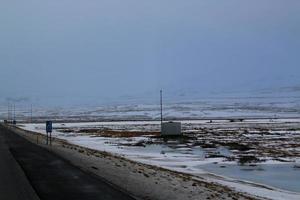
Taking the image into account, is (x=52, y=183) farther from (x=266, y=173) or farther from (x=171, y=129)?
(x=171, y=129)

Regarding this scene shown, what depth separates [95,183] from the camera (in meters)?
16.3

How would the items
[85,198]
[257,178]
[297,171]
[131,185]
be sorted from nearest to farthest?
1. [85,198]
2. [131,185]
3. [257,178]
4. [297,171]

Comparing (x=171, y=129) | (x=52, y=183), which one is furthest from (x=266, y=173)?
(x=171, y=129)

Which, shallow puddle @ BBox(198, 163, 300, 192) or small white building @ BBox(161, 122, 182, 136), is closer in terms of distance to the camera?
shallow puddle @ BBox(198, 163, 300, 192)

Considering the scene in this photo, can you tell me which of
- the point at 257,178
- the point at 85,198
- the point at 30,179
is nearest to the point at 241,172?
the point at 257,178

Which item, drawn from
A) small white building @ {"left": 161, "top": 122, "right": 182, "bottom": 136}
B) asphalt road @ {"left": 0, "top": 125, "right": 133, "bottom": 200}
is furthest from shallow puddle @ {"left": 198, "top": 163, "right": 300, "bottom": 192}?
small white building @ {"left": 161, "top": 122, "right": 182, "bottom": 136}

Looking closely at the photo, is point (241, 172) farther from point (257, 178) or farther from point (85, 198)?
point (85, 198)

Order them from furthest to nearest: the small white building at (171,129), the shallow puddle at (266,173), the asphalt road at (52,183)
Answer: the small white building at (171,129) → the shallow puddle at (266,173) → the asphalt road at (52,183)

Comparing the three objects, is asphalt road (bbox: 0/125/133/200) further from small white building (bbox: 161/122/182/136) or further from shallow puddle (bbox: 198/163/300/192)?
small white building (bbox: 161/122/182/136)

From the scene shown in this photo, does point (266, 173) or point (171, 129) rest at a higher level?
point (171, 129)

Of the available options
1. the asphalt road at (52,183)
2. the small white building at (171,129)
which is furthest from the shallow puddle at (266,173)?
the small white building at (171,129)

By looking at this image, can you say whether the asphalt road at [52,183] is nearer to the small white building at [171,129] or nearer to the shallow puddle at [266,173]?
the shallow puddle at [266,173]

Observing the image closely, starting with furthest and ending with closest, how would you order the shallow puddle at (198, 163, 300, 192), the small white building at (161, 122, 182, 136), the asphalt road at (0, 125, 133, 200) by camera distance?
the small white building at (161, 122, 182, 136), the shallow puddle at (198, 163, 300, 192), the asphalt road at (0, 125, 133, 200)

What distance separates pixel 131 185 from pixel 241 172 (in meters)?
10.0
